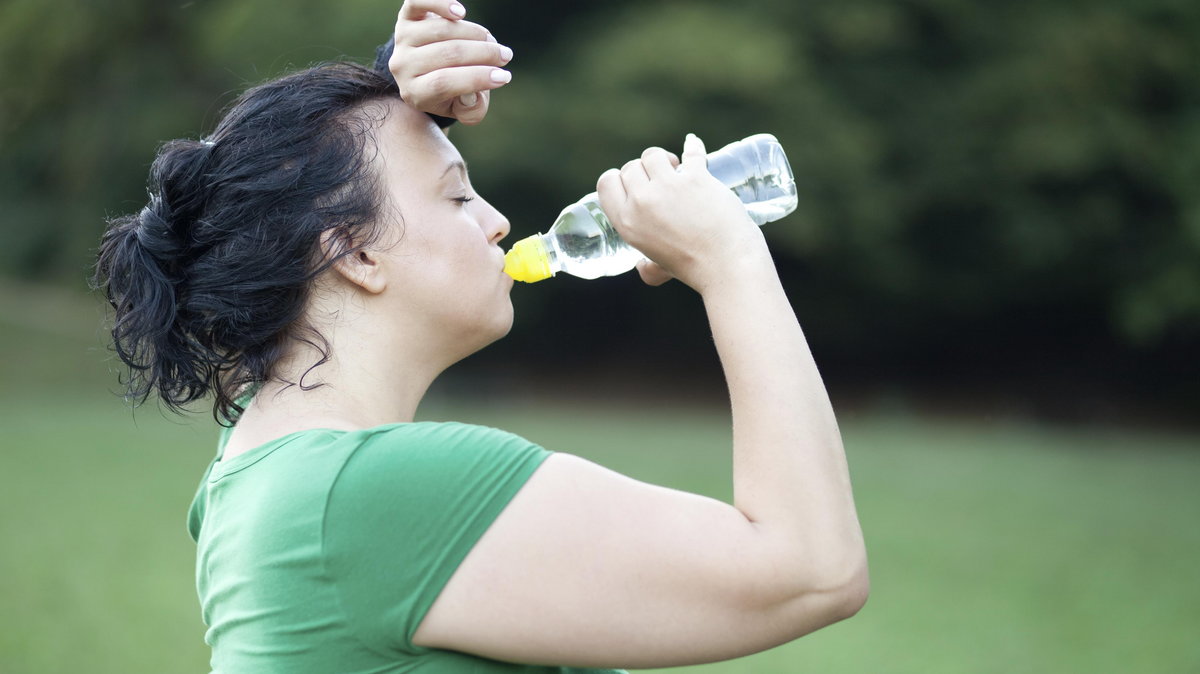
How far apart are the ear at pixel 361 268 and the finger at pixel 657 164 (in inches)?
18.7

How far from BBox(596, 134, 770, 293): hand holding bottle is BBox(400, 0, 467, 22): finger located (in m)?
0.38

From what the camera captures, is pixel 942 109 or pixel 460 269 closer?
pixel 460 269

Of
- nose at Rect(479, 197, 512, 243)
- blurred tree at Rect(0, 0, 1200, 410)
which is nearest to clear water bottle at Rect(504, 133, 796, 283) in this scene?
nose at Rect(479, 197, 512, 243)

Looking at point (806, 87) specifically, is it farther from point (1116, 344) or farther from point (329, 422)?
point (329, 422)

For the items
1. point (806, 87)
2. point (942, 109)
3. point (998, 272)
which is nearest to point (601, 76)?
point (806, 87)

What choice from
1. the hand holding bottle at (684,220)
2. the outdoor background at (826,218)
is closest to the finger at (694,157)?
the hand holding bottle at (684,220)

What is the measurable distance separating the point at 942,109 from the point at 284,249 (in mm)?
20593

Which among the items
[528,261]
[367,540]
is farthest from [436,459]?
[528,261]

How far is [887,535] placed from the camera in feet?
35.1

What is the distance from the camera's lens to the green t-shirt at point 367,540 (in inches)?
63.7

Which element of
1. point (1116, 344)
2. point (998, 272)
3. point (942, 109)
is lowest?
point (1116, 344)

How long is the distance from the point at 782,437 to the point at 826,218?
19.0 meters

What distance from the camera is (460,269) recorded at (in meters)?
2.12

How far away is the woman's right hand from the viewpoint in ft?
6.65
